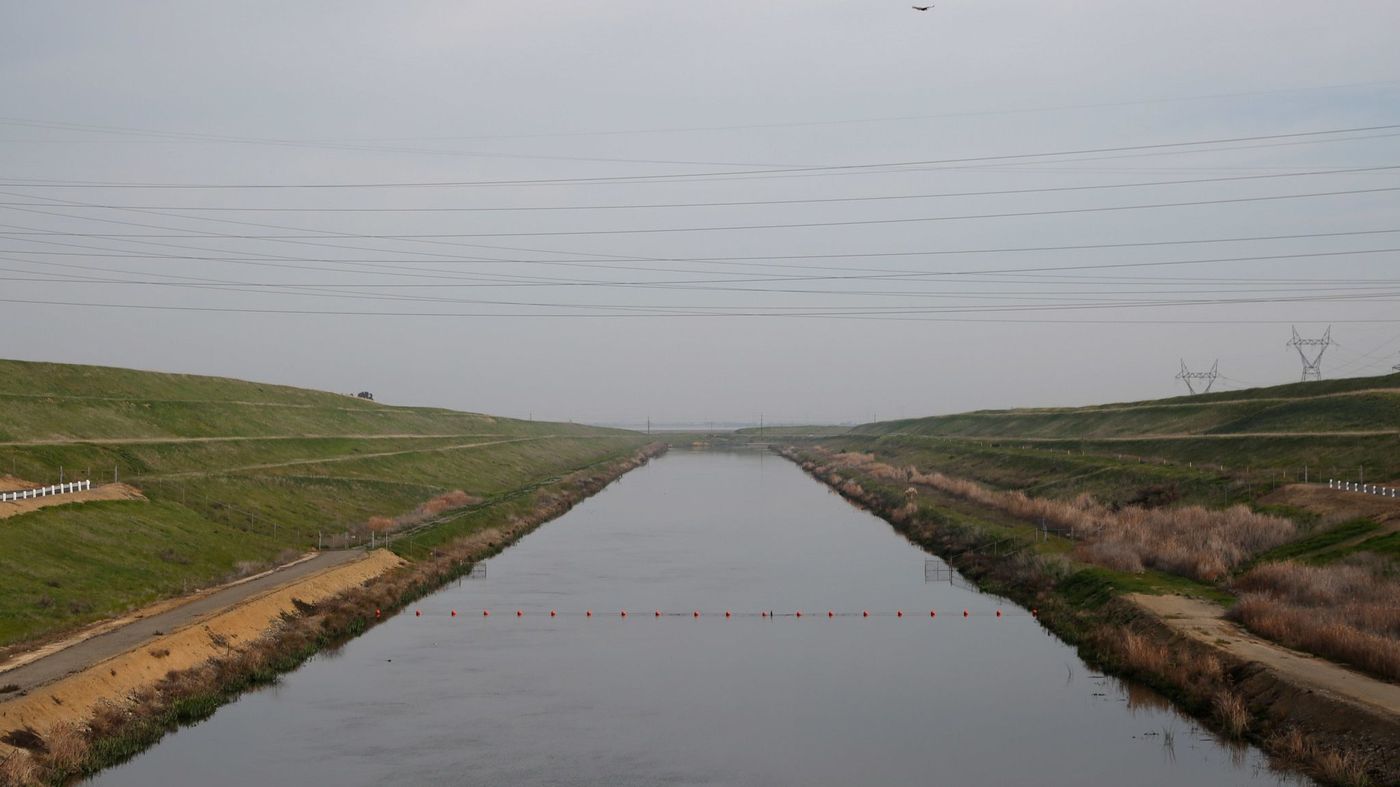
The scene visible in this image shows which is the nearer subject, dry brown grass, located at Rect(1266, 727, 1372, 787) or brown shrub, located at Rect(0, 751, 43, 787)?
brown shrub, located at Rect(0, 751, 43, 787)

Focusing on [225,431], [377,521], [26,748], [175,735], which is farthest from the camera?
[225,431]

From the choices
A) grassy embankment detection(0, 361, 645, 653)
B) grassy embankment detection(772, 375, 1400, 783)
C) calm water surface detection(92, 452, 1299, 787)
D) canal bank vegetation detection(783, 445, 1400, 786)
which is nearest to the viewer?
canal bank vegetation detection(783, 445, 1400, 786)

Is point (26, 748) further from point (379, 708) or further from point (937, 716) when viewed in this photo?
point (937, 716)

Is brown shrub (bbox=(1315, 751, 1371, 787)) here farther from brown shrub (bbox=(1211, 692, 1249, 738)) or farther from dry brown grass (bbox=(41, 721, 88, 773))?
dry brown grass (bbox=(41, 721, 88, 773))

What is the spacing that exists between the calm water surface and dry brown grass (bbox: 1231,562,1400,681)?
410 cm

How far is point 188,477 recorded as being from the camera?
58438mm

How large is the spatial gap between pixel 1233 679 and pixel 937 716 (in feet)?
23.7

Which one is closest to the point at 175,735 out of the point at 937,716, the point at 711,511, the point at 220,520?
the point at 937,716

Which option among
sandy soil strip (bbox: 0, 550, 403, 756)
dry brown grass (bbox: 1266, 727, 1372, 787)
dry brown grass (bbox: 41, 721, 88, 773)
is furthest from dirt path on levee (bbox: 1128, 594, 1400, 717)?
sandy soil strip (bbox: 0, 550, 403, 756)

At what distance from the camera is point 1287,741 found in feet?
80.5

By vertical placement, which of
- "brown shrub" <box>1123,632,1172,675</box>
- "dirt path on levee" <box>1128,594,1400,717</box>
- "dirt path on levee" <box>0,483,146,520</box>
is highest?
"dirt path on levee" <box>0,483,146,520</box>

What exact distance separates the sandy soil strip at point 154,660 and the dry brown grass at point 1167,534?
3013cm

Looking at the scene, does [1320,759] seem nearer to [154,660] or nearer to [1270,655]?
[1270,655]

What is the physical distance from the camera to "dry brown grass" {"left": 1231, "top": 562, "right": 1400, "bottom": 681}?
27.4 meters
